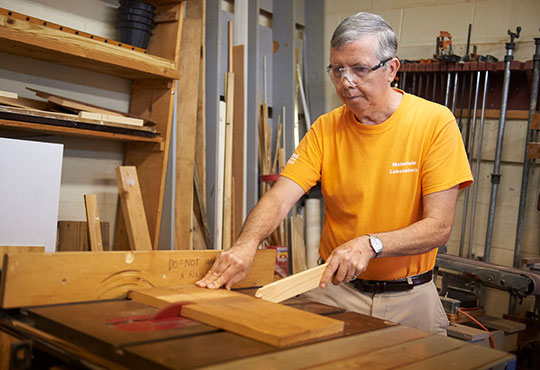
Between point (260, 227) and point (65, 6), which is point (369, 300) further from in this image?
point (65, 6)

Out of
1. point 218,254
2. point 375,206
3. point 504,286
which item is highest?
point 375,206

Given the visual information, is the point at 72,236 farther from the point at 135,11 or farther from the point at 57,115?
the point at 135,11

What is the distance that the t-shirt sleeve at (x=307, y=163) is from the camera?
2.14 meters

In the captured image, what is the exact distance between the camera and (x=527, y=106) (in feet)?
13.1

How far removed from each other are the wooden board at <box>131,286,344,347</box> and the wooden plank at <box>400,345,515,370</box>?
22 cm

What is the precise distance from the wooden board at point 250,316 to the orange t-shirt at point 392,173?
0.64 metres

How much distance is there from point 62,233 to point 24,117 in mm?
707

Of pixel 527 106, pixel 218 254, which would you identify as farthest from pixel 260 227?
pixel 527 106

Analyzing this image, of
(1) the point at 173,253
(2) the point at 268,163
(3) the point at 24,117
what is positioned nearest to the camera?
(1) the point at 173,253

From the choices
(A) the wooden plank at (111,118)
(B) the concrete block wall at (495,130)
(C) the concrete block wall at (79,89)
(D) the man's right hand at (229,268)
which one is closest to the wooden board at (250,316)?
(D) the man's right hand at (229,268)

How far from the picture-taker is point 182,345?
112 cm

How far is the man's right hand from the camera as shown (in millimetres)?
1690

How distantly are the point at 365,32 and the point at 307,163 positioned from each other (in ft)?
1.69

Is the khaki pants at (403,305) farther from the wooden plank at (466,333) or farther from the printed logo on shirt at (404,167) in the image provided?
the wooden plank at (466,333)
